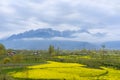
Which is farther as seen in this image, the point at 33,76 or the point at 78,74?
the point at 78,74

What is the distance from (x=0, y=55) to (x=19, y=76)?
61.2 m

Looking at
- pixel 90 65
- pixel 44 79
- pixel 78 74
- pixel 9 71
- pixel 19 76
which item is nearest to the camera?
pixel 44 79

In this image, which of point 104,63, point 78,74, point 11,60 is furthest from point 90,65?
point 11,60

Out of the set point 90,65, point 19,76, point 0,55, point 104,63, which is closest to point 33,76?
point 19,76

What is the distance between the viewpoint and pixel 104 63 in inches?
3848

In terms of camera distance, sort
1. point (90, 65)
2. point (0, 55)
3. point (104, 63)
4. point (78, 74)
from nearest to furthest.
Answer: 1. point (78, 74)
2. point (90, 65)
3. point (104, 63)
4. point (0, 55)

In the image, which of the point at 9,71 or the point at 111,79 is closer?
the point at 111,79

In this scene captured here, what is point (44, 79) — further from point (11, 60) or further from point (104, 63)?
point (11, 60)

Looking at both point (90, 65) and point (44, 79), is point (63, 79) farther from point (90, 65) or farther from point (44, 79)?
point (90, 65)

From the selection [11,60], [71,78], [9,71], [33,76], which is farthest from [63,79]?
[11,60]

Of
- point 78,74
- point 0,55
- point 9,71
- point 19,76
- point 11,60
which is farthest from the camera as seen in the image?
point 0,55

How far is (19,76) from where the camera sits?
62.8 meters

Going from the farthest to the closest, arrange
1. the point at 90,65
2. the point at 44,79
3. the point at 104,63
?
the point at 104,63, the point at 90,65, the point at 44,79

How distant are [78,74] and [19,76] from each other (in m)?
13.6
